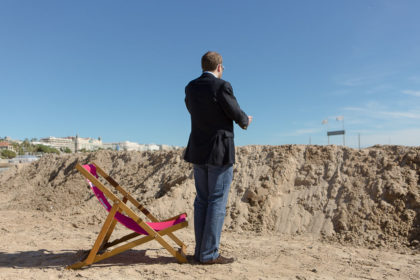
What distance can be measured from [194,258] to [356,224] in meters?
3.60

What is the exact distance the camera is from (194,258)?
12.9ft

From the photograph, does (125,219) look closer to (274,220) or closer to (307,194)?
(274,220)

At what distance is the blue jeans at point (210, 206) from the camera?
367cm

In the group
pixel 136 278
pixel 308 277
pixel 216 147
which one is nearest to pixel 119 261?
pixel 136 278

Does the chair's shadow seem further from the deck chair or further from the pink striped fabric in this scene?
the pink striped fabric

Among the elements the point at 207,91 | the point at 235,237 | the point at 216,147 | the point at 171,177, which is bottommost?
the point at 235,237

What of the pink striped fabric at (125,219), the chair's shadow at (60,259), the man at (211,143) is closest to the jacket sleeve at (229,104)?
the man at (211,143)

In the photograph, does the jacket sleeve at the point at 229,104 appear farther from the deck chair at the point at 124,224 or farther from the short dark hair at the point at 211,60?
the deck chair at the point at 124,224

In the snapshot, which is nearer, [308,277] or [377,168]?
[308,277]

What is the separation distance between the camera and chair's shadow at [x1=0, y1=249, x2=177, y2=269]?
3975 millimetres

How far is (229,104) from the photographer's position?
3.55 meters

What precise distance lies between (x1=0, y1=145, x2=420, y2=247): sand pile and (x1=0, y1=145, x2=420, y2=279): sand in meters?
0.02

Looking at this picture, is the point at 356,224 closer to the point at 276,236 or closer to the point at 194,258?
the point at 276,236

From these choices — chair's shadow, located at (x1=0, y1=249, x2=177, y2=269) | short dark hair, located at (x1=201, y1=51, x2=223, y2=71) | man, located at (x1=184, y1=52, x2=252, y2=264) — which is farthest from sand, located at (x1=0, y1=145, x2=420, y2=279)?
short dark hair, located at (x1=201, y1=51, x2=223, y2=71)
